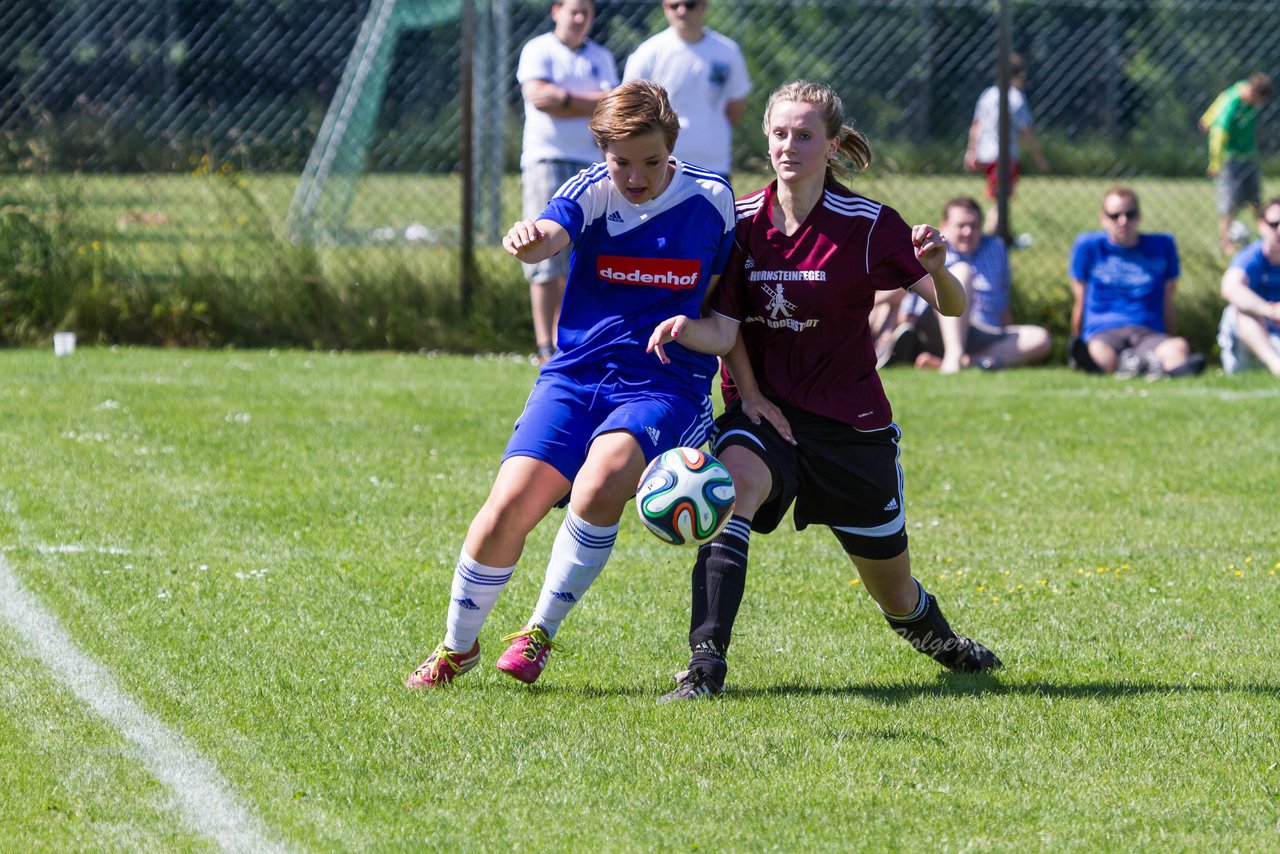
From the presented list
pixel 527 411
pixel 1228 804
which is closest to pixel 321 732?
pixel 527 411

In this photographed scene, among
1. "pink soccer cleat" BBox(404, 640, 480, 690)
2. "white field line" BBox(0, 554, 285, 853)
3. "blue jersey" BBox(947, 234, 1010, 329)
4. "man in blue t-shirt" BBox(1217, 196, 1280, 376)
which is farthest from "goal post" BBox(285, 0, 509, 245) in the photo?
"pink soccer cleat" BBox(404, 640, 480, 690)

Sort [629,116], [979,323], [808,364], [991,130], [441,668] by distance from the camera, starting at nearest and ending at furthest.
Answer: [629,116]
[441,668]
[808,364]
[979,323]
[991,130]

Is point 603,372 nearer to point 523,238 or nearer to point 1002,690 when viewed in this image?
point 523,238

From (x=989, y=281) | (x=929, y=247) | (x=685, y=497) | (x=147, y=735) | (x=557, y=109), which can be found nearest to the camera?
(x=147, y=735)

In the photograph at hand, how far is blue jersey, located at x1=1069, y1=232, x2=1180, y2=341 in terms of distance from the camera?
10922 millimetres

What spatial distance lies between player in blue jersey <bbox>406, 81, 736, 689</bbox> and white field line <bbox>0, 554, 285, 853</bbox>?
77 centimetres

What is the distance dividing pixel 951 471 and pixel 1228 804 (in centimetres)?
413

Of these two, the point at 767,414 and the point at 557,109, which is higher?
the point at 557,109

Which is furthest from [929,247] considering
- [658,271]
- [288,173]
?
[288,173]

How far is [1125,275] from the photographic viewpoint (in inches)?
431

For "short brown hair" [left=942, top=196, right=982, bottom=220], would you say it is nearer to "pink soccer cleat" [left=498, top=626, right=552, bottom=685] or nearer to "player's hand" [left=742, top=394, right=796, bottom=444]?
"player's hand" [left=742, top=394, right=796, bottom=444]

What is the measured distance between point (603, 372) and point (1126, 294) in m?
7.24

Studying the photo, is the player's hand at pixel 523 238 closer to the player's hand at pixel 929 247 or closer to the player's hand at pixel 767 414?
the player's hand at pixel 767 414

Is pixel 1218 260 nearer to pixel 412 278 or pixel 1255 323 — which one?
pixel 1255 323
